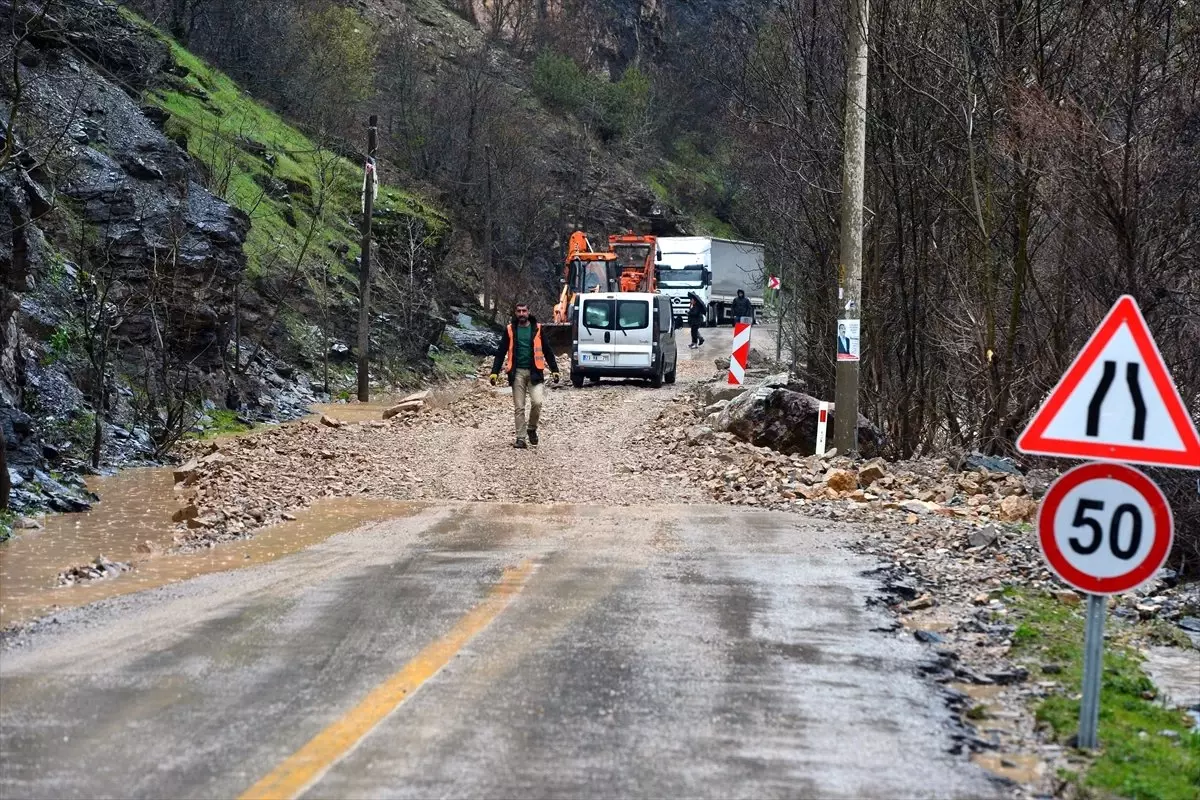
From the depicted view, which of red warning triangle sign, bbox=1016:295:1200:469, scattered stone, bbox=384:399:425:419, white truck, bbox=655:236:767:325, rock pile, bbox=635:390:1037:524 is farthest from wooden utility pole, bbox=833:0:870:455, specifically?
white truck, bbox=655:236:767:325

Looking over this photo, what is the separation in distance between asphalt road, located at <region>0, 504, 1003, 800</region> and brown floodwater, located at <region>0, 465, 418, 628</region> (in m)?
0.62

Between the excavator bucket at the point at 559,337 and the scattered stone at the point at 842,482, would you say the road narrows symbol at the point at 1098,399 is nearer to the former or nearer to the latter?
the scattered stone at the point at 842,482

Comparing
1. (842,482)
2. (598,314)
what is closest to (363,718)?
(842,482)

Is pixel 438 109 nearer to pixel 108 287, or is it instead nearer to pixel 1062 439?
pixel 108 287

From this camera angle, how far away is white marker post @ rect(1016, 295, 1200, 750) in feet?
20.3

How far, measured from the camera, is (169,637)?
819 centimetres

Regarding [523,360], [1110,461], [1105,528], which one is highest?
[1110,461]

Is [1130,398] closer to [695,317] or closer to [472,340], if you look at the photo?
[472,340]

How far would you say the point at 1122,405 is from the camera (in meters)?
6.33

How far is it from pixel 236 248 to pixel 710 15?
71320mm

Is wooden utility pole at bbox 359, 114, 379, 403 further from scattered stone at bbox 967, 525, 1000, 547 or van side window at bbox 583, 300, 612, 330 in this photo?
scattered stone at bbox 967, 525, 1000, 547

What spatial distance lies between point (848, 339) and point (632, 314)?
17231mm

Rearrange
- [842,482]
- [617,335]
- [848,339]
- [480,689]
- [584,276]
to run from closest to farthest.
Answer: [480,689]
[842,482]
[848,339]
[617,335]
[584,276]

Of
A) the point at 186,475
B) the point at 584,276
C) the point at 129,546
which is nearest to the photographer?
the point at 129,546
